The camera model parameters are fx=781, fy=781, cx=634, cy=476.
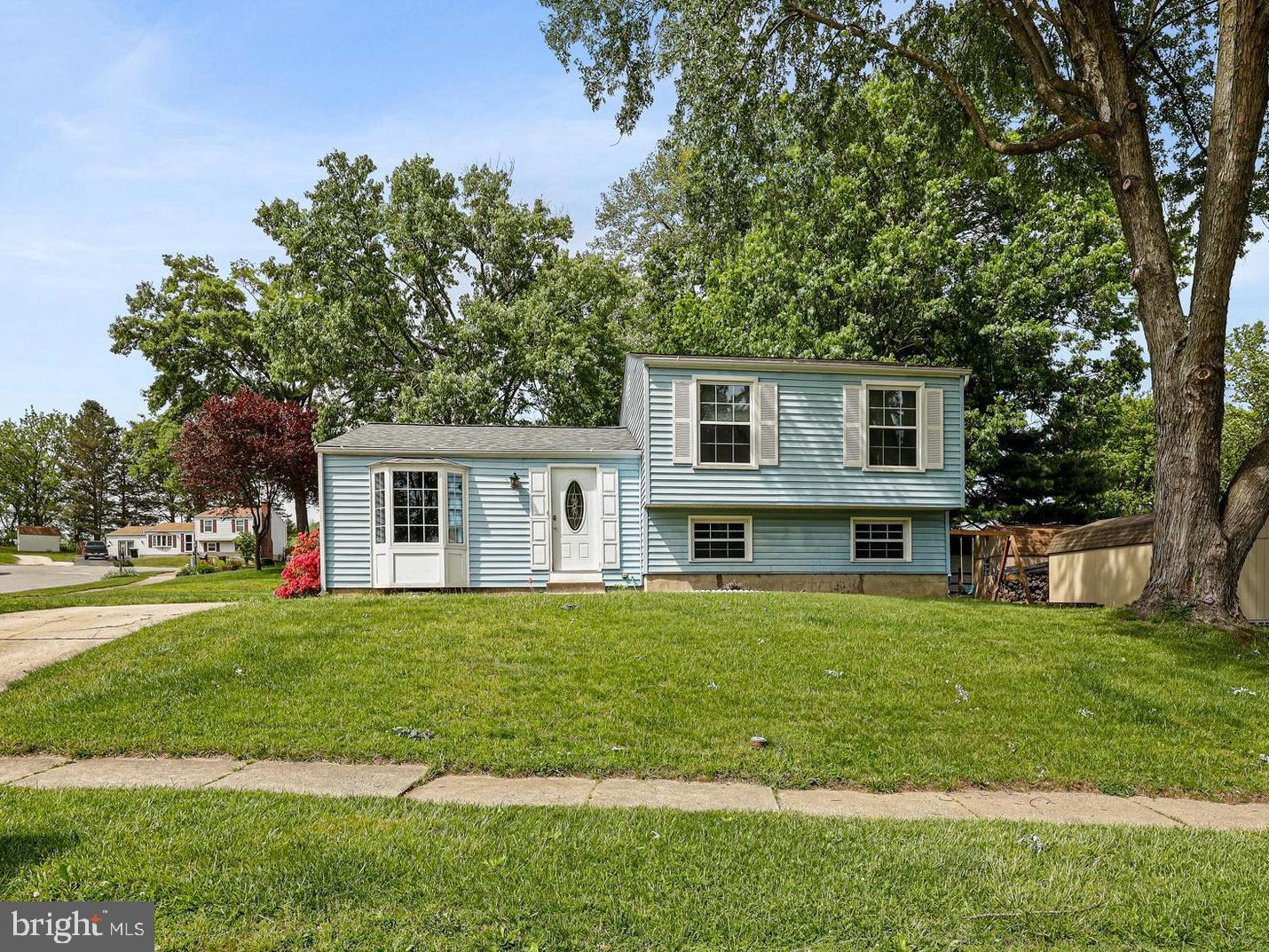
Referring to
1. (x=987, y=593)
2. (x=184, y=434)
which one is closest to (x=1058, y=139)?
(x=987, y=593)

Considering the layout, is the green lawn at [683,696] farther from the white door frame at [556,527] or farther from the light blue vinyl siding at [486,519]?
the white door frame at [556,527]

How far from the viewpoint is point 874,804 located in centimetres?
492

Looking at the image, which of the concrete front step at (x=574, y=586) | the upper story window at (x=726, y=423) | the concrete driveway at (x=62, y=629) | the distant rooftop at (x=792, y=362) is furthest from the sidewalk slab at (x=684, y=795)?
the distant rooftop at (x=792, y=362)

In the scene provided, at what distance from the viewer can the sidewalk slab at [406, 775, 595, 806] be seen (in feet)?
15.5

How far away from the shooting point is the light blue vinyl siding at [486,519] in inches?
574

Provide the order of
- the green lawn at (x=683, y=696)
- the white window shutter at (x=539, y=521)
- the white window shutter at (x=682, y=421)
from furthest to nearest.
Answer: the white window shutter at (x=539, y=521) → the white window shutter at (x=682, y=421) → the green lawn at (x=683, y=696)

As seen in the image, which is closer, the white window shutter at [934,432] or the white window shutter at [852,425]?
the white window shutter at [852,425]

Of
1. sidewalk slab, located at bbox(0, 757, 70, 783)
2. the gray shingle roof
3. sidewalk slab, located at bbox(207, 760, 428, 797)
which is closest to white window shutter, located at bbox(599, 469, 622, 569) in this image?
the gray shingle roof

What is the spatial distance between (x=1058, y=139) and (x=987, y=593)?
34.8 feet

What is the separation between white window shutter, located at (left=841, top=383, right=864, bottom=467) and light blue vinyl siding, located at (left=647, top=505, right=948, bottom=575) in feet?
3.84

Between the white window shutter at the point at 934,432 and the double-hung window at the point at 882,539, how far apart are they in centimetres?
134

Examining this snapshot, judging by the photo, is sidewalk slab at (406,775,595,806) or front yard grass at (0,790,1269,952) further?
sidewalk slab at (406,775,595,806)

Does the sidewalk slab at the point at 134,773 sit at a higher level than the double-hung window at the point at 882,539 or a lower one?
lower

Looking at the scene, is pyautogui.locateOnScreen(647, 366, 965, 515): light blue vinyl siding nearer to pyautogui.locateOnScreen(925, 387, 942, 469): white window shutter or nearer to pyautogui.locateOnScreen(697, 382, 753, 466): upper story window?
pyautogui.locateOnScreen(925, 387, 942, 469): white window shutter
